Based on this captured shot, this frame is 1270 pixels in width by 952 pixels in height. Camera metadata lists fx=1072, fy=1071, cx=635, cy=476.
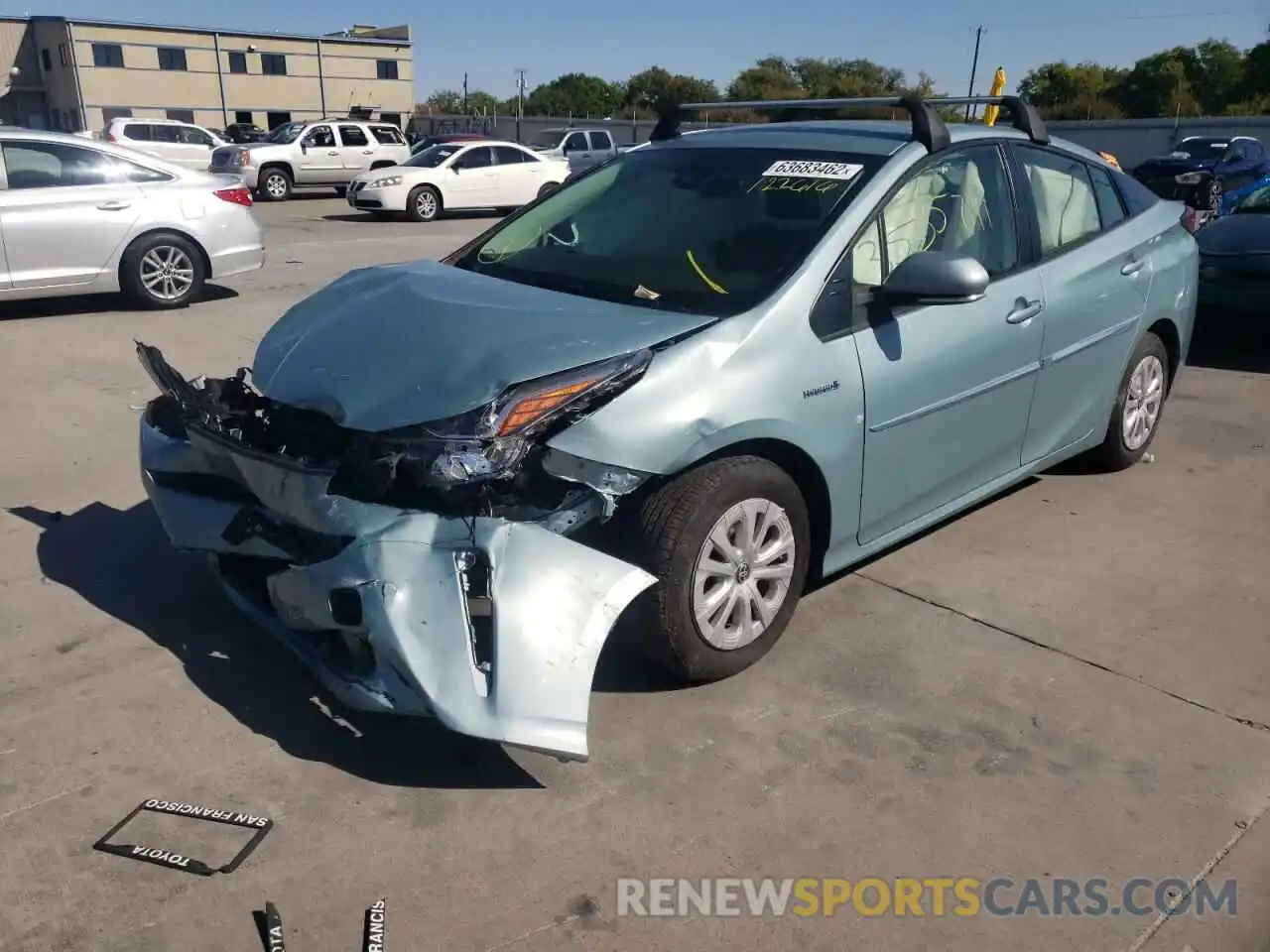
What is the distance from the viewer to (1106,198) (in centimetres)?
500

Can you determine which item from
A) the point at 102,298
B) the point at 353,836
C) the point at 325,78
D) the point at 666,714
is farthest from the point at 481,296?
the point at 325,78

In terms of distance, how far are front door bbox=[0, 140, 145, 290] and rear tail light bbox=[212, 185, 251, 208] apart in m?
0.74

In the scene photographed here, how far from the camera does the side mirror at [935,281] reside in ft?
11.6

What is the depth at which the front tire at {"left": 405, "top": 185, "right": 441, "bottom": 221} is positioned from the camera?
18.6m

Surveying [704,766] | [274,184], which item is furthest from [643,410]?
[274,184]

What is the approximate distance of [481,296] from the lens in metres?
3.69

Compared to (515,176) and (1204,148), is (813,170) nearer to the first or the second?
(515,176)

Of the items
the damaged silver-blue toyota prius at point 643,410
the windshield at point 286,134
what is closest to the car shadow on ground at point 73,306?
the damaged silver-blue toyota prius at point 643,410

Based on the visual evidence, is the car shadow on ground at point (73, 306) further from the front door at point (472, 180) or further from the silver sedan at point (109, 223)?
the front door at point (472, 180)

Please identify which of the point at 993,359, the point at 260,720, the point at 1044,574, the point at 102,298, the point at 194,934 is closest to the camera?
the point at 194,934

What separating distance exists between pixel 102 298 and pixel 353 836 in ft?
28.8

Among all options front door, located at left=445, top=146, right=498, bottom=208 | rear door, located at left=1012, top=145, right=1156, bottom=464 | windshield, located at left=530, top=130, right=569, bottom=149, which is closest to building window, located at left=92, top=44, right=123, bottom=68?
windshield, located at left=530, top=130, right=569, bottom=149

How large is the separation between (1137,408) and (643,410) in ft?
11.2

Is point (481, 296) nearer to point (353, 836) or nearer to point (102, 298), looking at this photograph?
point (353, 836)
